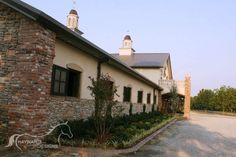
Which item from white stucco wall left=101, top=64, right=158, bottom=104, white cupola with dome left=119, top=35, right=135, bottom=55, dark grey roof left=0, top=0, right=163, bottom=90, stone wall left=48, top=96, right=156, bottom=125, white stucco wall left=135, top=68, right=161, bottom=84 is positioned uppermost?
white cupola with dome left=119, top=35, right=135, bottom=55

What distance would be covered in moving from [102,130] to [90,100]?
2.82 metres

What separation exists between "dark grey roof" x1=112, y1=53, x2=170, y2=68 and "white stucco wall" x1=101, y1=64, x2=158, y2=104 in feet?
29.7

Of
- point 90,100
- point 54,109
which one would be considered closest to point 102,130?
point 54,109

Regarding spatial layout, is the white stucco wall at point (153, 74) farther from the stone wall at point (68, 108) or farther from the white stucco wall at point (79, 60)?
the stone wall at point (68, 108)

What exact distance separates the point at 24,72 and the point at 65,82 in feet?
8.69

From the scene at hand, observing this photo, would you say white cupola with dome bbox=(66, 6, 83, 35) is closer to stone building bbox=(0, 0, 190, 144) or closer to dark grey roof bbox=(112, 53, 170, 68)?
dark grey roof bbox=(112, 53, 170, 68)

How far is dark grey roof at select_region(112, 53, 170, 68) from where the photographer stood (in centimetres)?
3581

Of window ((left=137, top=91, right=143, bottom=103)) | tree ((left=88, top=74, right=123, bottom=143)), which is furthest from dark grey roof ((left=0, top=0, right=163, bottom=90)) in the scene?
window ((left=137, top=91, right=143, bottom=103))

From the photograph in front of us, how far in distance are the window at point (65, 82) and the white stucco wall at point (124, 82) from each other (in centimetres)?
265

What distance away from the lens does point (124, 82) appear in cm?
1886

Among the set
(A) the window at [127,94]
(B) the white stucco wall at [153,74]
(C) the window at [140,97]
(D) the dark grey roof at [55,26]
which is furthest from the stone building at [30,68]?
(B) the white stucco wall at [153,74]

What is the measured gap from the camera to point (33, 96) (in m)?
8.44

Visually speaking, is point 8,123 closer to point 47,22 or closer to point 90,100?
point 47,22

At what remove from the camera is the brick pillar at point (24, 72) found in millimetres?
8422
